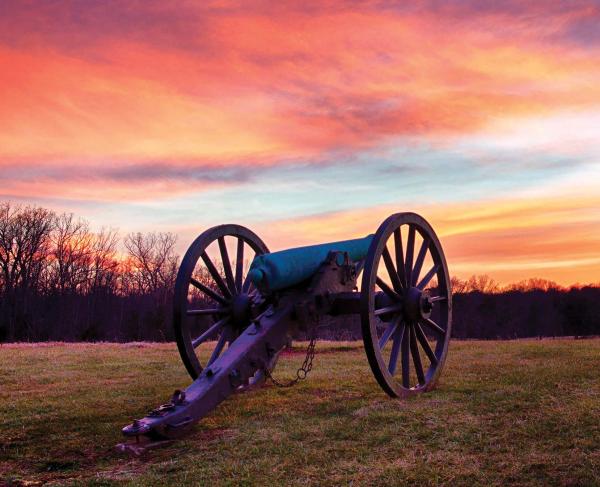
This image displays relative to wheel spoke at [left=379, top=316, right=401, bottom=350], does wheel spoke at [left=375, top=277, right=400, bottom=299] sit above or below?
above

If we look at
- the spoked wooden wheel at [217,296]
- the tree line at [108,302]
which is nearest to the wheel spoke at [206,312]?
the spoked wooden wheel at [217,296]

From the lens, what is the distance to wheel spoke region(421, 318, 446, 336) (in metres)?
8.38

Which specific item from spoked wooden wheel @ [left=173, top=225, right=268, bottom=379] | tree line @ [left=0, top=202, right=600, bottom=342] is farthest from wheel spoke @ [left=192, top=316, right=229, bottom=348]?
tree line @ [left=0, top=202, right=600, bottom=342]

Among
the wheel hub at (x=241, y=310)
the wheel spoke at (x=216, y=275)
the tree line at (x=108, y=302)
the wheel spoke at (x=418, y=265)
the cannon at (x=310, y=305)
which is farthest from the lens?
the tree line at (x=108, y=302)

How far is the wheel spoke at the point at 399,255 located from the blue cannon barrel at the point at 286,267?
83 centimetres

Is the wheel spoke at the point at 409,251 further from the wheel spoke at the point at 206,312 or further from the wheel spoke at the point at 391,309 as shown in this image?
the wheel spoke at the point at 206,312

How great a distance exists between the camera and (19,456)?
6277 mm

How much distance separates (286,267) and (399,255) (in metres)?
1.54

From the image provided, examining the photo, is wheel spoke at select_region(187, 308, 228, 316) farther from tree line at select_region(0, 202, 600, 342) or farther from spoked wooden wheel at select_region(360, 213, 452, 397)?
tree line at select_region(0, 202, 600, 342)

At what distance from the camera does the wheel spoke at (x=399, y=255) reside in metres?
8.10

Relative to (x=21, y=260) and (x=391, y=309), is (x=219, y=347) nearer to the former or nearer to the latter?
(x=391, y=309)

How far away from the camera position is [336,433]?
Answer: 6262 mm

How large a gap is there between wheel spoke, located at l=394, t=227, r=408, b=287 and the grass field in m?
1.52

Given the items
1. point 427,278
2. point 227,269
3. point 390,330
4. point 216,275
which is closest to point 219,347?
point 216,275
